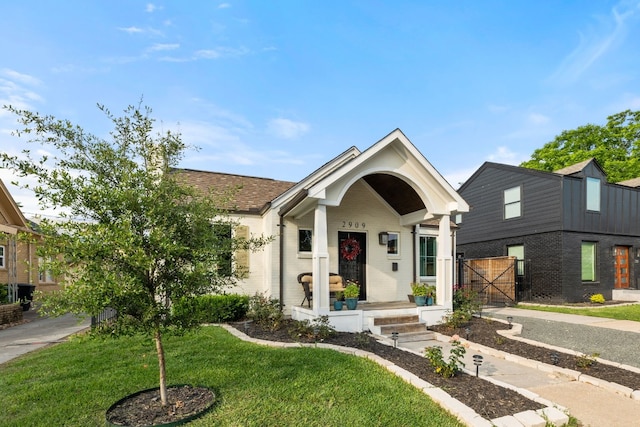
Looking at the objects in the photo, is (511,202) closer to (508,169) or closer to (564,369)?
(508,169)

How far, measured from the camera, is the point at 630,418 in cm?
380

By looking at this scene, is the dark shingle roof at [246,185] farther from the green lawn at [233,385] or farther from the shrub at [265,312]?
the green lawn at [233,385]

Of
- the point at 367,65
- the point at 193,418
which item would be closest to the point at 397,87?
the point at 367,65

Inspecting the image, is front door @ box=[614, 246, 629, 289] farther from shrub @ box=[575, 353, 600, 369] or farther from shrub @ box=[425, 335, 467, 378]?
shrub @ box=[425, 335, 467, 378]

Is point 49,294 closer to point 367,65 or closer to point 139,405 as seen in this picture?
point 139,405

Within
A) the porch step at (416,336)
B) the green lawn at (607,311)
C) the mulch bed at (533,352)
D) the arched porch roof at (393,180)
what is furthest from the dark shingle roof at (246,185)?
the green lawn at (607,311)

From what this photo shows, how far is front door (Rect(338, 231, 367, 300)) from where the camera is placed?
33.8 feet

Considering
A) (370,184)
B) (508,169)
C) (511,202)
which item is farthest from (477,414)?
(508,169)

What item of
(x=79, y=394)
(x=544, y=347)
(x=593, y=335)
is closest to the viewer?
(x=79, y=394)

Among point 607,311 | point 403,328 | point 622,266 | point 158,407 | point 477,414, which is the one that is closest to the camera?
point 477,414

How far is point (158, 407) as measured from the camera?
377 centimetres

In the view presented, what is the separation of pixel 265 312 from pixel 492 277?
11100 millimetres

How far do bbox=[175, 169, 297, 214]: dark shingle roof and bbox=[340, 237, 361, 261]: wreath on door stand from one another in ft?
8.61

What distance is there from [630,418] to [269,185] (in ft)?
33.2
